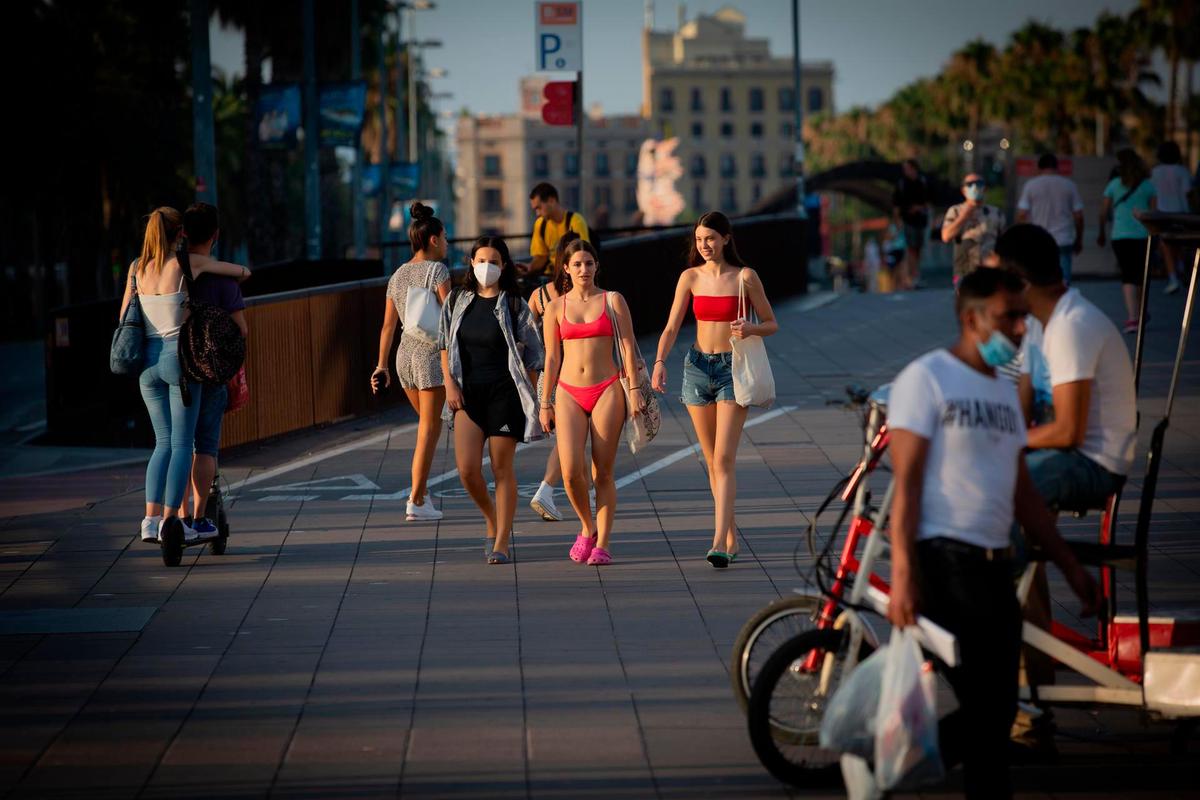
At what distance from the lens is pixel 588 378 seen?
9008mm

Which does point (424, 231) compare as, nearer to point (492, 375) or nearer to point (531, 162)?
point (492, 375)

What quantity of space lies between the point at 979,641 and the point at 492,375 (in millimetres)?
4732

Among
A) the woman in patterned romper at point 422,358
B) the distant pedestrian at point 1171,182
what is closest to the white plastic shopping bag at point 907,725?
the woman in patterned romper at point 422,358

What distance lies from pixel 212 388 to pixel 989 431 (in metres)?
5.43

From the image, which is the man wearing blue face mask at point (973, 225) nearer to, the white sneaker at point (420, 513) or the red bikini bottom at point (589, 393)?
the white sneaker at point (420, 513)

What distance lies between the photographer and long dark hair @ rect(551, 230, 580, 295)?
9172 mm

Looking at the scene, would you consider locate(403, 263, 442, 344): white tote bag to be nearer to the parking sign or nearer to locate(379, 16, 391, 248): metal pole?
the parking sign

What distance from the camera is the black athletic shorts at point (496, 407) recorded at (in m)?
9.16

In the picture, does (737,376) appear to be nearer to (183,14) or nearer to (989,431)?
(989,431)

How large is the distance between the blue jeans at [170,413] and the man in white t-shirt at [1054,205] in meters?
11.0

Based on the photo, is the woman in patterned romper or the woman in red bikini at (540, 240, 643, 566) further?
the woman in patterned romper

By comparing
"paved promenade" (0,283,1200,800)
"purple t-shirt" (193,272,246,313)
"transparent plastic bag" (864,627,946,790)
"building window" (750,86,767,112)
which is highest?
"building window" (750,86,767,112)

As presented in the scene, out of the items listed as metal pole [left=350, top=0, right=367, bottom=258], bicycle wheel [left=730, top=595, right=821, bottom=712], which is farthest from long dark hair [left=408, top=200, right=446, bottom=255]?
metal pole [left=350, top=0, right=367, bottom=258]

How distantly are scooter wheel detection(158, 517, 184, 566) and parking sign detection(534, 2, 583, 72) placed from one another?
44.0 ft
